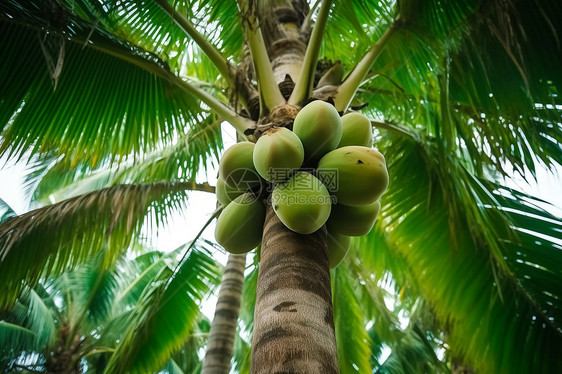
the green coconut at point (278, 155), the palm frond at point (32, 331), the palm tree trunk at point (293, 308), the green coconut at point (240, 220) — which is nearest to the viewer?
the palm tree trunk at point (293, 308)

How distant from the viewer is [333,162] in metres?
1.66

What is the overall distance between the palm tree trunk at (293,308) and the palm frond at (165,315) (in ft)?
8.37

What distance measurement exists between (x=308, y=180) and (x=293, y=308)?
1.57 feet

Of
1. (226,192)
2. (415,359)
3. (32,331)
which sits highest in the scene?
(226,192)

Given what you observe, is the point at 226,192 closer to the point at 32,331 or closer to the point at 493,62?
the point at 493,62

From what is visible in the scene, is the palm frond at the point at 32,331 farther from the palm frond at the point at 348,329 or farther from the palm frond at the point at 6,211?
the palm frond at the point at 348,329

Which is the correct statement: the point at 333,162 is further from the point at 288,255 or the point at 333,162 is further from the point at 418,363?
the point at 418,363

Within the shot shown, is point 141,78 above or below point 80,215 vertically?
above

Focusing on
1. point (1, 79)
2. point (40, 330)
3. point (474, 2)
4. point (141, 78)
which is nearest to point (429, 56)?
point (474, 2)

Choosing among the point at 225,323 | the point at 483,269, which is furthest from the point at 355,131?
the point at 225,323

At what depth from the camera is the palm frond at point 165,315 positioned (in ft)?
12.3

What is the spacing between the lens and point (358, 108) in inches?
94.6

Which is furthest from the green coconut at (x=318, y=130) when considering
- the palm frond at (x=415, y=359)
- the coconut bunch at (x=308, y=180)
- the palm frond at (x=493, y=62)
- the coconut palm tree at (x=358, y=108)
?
the palm frond at (x=415, y=359)

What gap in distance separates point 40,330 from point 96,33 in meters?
7.66
